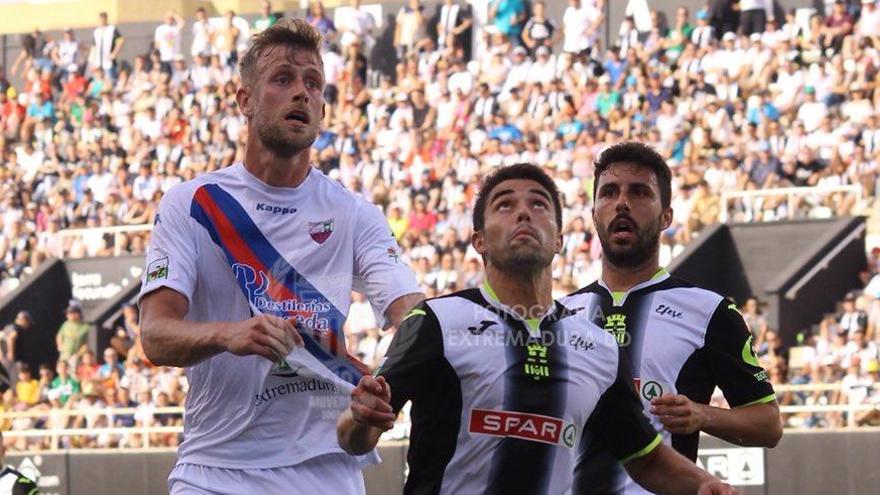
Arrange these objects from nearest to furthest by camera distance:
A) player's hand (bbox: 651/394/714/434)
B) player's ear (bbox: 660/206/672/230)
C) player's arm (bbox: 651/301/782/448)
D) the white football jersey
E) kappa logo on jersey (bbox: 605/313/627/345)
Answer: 1. player's hand (bbox: 651/394/714/434)
2. the white football jersey
3. player's arm (bbox: 651/301/782/448)
4. kappa logo on jersey (bbox: 605/313/627/345)
5. player's ear (bbox: 660/206/672/230)

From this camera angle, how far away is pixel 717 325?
274 inches

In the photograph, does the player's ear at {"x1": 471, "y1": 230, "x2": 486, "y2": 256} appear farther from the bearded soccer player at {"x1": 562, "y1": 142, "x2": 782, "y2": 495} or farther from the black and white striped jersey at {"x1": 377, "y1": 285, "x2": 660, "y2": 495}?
the bearded soccer player at {"x1": 562, "y1": 142, "x2": 782, "y2": 495}

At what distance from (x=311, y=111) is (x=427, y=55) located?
21.1 m

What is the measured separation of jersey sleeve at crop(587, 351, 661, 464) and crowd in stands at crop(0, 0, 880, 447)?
11438mm

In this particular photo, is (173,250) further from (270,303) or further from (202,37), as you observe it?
(202,37)

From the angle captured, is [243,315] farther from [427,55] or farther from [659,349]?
[427,55]

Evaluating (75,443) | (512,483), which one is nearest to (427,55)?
(75,443)

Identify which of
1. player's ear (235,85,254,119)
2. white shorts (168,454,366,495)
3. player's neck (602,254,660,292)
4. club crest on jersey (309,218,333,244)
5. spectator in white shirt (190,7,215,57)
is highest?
spectator in white shirt (190,7,215,57)

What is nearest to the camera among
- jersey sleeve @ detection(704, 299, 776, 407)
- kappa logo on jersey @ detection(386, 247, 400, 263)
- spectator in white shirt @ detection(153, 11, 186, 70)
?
kappa logo on jersey @ detection(386, 247, 400, 263)

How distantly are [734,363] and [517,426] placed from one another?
1.78m

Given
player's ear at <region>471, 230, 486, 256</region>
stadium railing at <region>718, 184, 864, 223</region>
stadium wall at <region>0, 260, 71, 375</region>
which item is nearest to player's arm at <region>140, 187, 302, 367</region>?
player's ear at <region>471, 230, 486, 256</region>

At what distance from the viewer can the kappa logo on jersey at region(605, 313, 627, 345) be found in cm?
700

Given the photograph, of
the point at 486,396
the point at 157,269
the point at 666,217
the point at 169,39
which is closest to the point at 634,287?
the point at 666,217

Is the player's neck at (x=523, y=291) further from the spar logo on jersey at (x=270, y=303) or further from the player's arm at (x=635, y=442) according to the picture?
the spar logo on jersey at (x=270, y=303)
